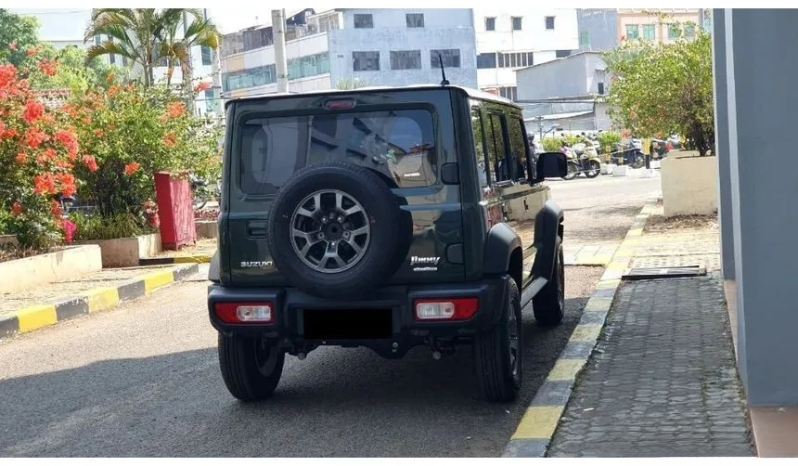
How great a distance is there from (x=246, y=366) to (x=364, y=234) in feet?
4.15

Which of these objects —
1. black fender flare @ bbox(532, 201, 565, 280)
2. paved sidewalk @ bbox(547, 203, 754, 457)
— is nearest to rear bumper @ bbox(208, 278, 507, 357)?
paved sidewalk @ bbox(547, 203, 754, 457)

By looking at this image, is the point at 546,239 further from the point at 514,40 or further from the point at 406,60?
the point at 514,40

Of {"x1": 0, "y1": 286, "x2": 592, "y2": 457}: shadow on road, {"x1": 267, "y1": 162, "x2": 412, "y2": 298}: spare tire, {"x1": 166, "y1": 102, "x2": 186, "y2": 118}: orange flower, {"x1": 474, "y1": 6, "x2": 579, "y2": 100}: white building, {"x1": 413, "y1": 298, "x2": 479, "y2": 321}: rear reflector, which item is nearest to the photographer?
{"x1": 0, "y1": 286, "x2": 592, "y2": 457}: shadow on road

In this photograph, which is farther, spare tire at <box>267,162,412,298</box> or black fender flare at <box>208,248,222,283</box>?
black fender flare at <box>208,248,222,283</box>

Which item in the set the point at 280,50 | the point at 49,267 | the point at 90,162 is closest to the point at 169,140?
the point at 90,162

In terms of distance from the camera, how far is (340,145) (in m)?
6.43

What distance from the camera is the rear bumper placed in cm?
618

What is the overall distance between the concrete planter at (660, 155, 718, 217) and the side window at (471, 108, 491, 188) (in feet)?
35.5

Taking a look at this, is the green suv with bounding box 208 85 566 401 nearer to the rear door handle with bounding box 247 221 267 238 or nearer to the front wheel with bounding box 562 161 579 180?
the rear door handle with bounding box 247 221 267 238

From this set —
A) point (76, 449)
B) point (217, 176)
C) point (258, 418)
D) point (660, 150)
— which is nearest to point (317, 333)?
point (258, 418)

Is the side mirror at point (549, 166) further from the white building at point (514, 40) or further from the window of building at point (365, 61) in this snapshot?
the white building at point (514, 40)

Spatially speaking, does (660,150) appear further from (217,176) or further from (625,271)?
(625,271)

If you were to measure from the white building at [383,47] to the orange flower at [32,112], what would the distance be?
182 ft
